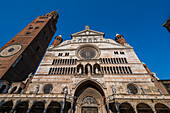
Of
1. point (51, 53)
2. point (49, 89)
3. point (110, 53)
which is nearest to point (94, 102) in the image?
point (49, 89)

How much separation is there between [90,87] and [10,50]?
758 inches

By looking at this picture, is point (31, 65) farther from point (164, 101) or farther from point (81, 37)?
point (164, 101)

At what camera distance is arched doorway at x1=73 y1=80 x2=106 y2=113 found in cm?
1329

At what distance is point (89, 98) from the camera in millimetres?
14430

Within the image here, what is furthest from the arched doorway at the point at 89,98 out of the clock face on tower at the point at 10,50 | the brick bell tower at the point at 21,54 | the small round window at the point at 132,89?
the clock face on tower at the point at 10,50

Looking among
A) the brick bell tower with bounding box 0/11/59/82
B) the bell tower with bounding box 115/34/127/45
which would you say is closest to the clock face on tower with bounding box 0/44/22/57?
the brick bell tower with bounding box 0/11/59/82

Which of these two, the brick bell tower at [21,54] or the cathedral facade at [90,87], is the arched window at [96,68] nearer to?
the cathedral facade at [90,87]

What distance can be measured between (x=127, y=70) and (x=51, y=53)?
16.9 metres

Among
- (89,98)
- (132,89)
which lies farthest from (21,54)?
(132,89)

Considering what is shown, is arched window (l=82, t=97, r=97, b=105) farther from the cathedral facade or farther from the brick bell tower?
the brick bell tower

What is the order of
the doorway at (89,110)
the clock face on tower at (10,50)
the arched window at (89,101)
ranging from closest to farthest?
1. the doorway at (89,110)
2. the arched window at (89,101)
3. the clock face on tower at (10,50)

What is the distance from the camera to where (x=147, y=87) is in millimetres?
14070

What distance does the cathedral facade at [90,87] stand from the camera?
11.7m

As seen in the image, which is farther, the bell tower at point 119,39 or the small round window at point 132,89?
the bell tower at point 119,39
